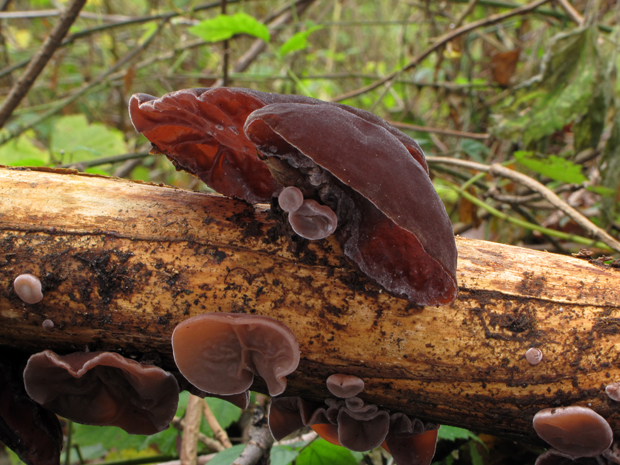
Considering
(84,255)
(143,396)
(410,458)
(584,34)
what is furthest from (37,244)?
(584,34)

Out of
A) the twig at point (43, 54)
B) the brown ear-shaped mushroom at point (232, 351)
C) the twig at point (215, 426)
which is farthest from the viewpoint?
the twig at point (43, 54)

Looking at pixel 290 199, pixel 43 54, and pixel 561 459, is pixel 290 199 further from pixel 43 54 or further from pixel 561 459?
pixel 43 54

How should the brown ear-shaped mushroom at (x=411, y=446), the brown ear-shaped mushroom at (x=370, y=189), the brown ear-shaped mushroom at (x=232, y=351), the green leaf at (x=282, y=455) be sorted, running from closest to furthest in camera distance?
the brown ear-shaped mushroom at (x=370, y=189) < the brown ear-shaped mushroom at (x=232, y=351) < the brown ear-shaped mushroom at (x=411, y=446) < the green leaf at (x=282, y=455)

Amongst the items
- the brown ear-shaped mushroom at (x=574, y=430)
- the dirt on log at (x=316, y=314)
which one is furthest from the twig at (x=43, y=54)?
the brown ear-shaped mushroom at (x=574, y=430)

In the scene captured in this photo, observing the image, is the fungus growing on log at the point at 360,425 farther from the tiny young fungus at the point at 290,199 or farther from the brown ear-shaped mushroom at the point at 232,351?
the tiny young fungus at the point at 290,199

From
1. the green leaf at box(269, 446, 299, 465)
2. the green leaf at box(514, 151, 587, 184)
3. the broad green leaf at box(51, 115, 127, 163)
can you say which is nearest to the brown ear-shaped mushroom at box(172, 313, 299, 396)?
the green leaf at box(269, 446, 299, 465)

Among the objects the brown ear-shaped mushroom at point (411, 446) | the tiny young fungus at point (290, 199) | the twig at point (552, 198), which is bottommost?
the brown ear-shaped mushroom at point (411, 446)
